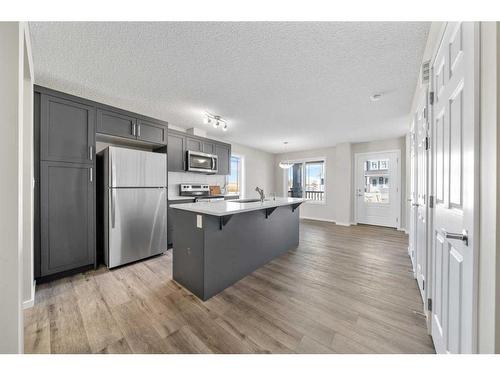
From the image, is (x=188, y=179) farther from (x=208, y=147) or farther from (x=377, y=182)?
(x=377, y=182)

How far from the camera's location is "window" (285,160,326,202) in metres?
6.40

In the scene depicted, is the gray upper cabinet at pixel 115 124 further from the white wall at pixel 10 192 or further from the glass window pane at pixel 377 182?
the glass window pane at pixel 377 182

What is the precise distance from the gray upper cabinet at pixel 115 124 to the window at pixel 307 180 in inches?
205

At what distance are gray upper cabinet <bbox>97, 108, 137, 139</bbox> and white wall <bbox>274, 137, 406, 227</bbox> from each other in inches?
205

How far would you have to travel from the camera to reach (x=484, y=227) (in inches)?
28.2

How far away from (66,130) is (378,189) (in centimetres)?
652

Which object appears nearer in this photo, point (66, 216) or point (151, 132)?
point (66, 216)

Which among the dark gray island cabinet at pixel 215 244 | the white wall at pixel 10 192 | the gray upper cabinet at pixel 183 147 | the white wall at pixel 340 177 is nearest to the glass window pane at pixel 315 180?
the white wall at pixel 340 177

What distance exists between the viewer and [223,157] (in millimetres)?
4660

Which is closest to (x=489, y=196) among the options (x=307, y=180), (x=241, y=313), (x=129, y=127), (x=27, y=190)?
(x=241, y=313)

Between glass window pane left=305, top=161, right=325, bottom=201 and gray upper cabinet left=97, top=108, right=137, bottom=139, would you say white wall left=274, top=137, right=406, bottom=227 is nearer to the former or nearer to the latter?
glass window pane left=305, top=161, right=325, bottom=201

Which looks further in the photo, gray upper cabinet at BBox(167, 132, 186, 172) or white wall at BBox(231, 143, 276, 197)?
white wall at BBox(231, 143, 276, 197)

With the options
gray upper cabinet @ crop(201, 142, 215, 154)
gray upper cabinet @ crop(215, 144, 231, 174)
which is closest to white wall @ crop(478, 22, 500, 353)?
gray upper cabinet @ crop(201, 142, 215, 154)
